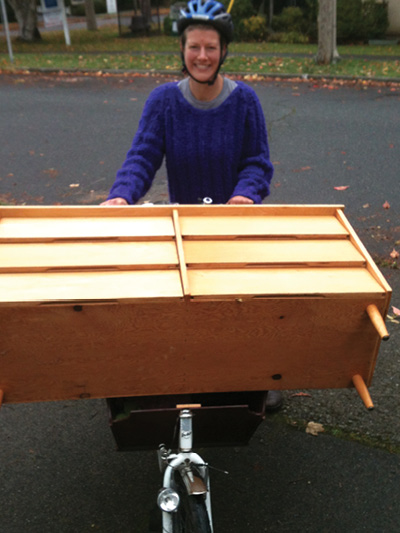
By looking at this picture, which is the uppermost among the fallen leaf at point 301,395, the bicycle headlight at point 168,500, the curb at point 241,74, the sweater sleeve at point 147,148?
→ the sweater sleeve at point 147,148

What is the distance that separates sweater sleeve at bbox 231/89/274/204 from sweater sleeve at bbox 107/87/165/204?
0.42 metres

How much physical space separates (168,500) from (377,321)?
36.4 inches

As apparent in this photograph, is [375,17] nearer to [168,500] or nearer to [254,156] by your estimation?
[254,156]

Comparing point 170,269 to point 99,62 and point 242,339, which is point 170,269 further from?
point 99,62

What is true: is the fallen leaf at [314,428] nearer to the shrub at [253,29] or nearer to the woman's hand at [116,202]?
the woman's hand at [116,202]

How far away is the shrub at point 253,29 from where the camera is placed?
69.7ft

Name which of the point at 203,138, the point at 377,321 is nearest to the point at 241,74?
the point at 203,138

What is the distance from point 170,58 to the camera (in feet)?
54.2

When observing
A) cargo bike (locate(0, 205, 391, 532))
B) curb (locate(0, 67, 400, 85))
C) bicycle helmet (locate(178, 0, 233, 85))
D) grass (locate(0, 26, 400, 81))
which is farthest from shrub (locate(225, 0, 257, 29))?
cargo bike (locate(0, 205, 391, 532))

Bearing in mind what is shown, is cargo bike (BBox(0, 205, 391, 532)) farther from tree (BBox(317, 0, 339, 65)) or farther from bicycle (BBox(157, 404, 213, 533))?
tree (BBox(317, 0, 339, 65))

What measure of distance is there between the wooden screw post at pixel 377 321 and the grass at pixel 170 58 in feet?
39.6

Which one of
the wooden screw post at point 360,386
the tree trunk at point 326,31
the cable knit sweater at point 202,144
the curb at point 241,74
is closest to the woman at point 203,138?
the cable knit sweater at point 202,144

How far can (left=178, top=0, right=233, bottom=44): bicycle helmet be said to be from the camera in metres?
2.63

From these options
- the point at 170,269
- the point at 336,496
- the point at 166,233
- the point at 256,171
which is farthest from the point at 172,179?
the point at 336,496
